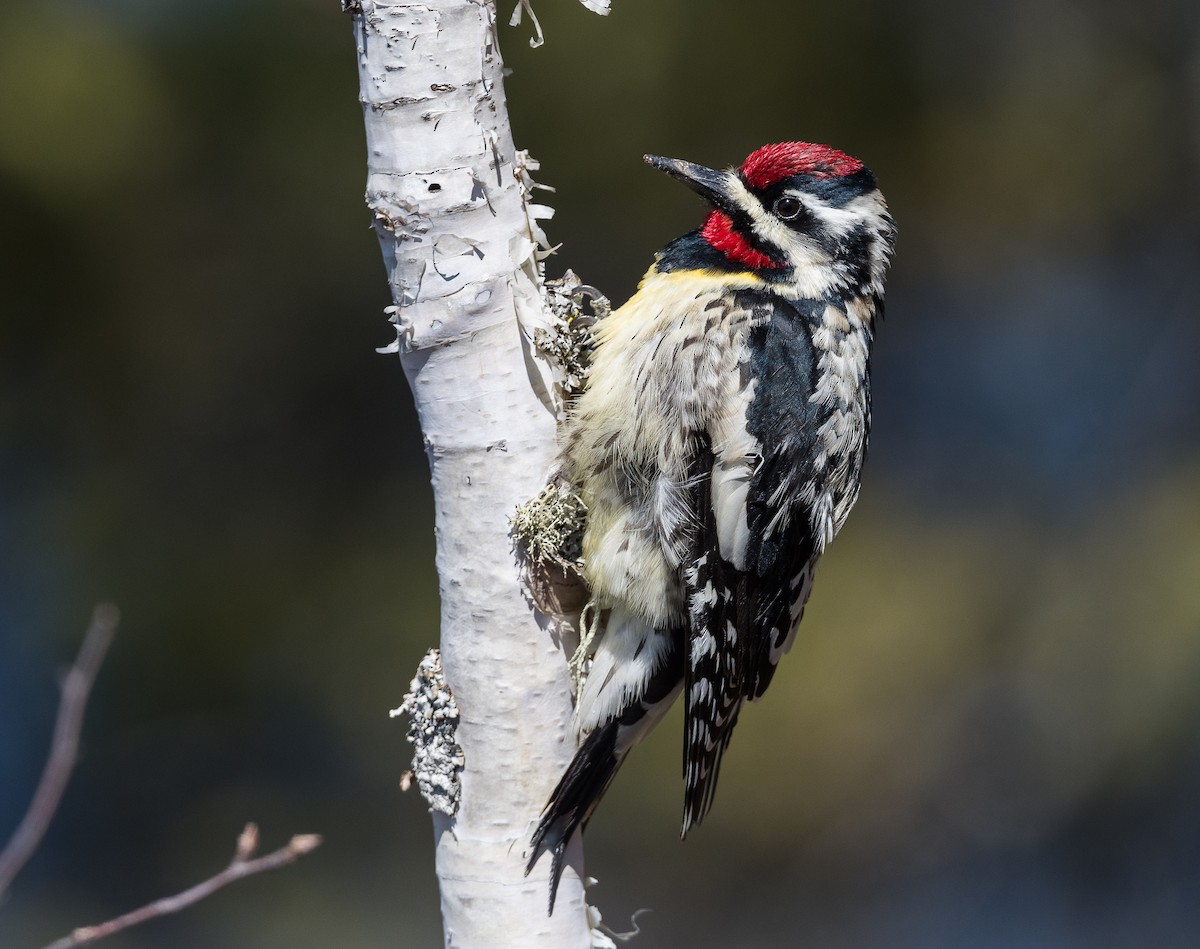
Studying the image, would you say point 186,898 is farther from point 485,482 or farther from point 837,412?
point 837,412

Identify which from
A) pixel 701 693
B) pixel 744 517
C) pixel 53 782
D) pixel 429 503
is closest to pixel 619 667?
pixel 701 693

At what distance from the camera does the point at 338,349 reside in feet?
11.8

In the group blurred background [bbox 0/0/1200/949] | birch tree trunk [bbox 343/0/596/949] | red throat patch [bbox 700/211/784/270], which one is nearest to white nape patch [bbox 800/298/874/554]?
red throat patch [bbox 700/211/784/270]

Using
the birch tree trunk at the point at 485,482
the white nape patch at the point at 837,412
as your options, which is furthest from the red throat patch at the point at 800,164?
the birch tree trunk at the point at 485,482

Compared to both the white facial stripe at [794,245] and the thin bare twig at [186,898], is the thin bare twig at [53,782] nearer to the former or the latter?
the thin bare twig at [186,898]

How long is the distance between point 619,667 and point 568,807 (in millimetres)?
274

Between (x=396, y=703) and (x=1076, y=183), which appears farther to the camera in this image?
(x=1076, y=183)

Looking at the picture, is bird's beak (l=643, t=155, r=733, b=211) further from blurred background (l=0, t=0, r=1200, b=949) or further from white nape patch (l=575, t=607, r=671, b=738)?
blurred background (l=0, t=0, r=1200, b=949)

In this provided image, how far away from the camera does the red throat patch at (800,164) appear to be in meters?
1.76

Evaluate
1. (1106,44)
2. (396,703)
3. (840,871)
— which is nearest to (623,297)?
(396,703)

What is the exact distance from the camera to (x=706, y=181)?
1796 mm

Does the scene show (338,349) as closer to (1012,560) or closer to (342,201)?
(342,201)

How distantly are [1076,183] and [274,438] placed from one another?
2694 mm

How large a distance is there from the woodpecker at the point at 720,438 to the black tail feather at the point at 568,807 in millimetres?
33
